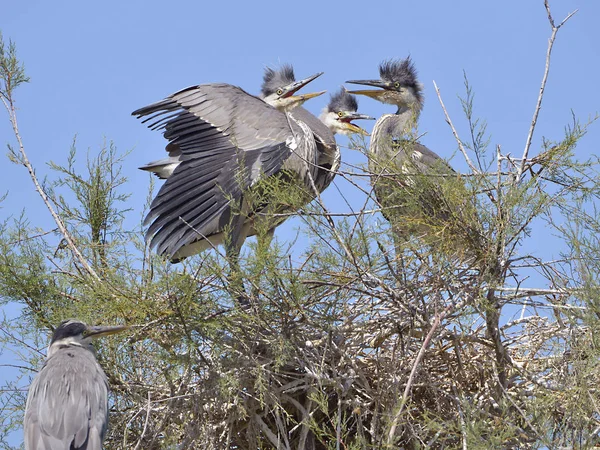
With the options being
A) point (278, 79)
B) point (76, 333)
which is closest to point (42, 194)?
point (76, 333)

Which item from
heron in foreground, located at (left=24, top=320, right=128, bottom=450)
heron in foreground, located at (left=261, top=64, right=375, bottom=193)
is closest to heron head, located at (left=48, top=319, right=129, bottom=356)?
heron in foreground, located at (left=24, top=320, right=128, bottom=450)

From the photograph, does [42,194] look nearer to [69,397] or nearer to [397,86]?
[69,397]

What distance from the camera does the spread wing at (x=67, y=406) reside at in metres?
4.03

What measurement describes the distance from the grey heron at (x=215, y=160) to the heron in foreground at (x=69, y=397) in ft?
2.61

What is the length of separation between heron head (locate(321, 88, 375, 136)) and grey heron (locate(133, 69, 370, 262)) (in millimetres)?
669

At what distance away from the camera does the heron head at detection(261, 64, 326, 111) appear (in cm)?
672

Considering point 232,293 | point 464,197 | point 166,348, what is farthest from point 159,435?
point 464,197

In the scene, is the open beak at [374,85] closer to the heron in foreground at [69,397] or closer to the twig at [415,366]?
the twig at [415,366]

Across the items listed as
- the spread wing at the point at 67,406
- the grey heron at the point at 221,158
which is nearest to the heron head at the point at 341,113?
the grey heron at the point at 221,158

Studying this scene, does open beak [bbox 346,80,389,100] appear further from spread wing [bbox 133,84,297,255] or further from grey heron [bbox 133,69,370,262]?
spread wing [bbox 133,84,297,255]

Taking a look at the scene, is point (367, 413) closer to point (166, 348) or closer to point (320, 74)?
point (166, 348)

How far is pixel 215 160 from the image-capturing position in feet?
18.0

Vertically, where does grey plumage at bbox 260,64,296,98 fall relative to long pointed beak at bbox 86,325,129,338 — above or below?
above

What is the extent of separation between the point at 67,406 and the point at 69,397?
37 millimetres
